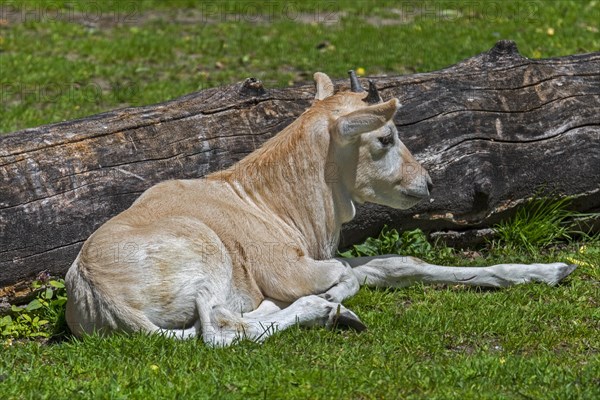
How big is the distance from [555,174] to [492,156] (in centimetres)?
58

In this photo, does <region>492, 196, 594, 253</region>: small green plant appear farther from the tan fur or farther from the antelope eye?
the antelope eye

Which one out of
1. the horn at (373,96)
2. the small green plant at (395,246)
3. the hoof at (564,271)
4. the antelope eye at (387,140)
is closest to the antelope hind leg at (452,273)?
the hoof at (564,271)

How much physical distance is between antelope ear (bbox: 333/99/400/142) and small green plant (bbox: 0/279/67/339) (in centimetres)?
224

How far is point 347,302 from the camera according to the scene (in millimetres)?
7574

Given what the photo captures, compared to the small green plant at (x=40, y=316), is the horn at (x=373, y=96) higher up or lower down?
higher up

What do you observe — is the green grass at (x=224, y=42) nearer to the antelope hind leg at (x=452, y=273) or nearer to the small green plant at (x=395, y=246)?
the small green plant at (x=395, y=246)

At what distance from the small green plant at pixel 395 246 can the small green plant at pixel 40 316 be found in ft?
7.51

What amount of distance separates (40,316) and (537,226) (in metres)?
4.05

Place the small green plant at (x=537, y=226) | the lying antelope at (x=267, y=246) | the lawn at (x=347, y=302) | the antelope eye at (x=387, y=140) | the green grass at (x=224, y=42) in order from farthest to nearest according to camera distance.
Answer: the green grass at (x=224, y=42) < the small green plant at (x=537, y=226) < the antelope eye at (x=387, y=140) < the lying antelope at (x=267, y=246) < the lawn at (x=347, y=302)

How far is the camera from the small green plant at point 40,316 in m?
7.41

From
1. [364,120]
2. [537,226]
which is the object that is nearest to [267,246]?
[364,120]

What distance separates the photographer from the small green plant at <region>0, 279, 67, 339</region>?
741cm

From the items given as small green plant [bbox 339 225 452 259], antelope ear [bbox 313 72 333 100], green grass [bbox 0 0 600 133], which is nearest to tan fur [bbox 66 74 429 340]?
antelope ear [bbox 313 72 333 100]

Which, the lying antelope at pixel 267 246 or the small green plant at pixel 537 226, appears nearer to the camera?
the lying antelope at pixel 267 246
